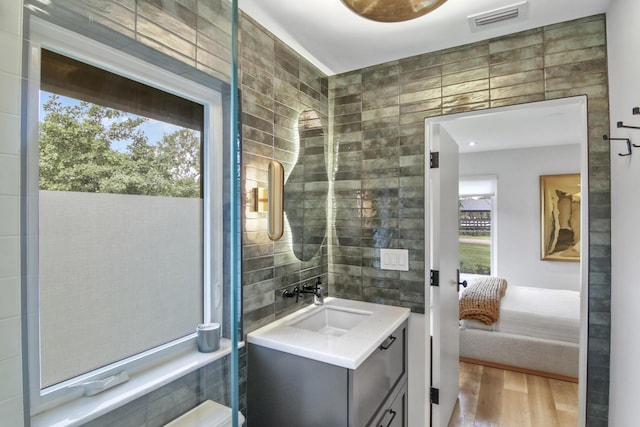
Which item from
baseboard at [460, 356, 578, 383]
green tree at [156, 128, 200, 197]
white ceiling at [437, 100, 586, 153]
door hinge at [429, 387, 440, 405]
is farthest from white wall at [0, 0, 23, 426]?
baseboard at [460, 356, 578, 383]

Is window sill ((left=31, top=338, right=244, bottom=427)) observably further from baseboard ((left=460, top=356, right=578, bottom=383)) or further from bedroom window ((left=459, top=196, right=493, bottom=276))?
bedroom window ((left=459, top=196, right=493, bottom=276))

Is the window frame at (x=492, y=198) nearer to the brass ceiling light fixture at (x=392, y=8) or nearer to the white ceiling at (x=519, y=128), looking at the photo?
the white ceiling at (x=519, y=128)

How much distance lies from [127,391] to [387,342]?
3.88 ft

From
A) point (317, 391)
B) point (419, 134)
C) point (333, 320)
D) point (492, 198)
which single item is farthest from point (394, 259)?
point (492, 198)

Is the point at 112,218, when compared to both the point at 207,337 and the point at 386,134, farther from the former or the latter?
the point at 386,134

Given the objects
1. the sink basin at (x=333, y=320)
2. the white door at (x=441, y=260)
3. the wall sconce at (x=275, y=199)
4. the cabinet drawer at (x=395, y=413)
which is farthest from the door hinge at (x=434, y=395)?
the wall sconce at (x=275, y=199)

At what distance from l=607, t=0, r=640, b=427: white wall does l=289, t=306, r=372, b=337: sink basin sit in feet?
3.68

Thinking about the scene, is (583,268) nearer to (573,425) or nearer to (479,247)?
(573,425)

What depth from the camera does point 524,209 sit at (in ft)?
15.6

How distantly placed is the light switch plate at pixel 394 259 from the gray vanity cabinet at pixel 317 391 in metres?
0.45

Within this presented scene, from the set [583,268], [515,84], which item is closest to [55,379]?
[583,268]

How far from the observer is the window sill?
66cm

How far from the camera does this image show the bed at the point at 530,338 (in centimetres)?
289

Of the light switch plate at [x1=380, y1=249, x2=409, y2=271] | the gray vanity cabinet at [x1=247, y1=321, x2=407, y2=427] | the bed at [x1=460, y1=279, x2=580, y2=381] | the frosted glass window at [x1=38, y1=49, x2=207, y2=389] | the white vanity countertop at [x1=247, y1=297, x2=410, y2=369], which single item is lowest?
the bed at [x1=460, y1=279, x2=580, y2=381]
